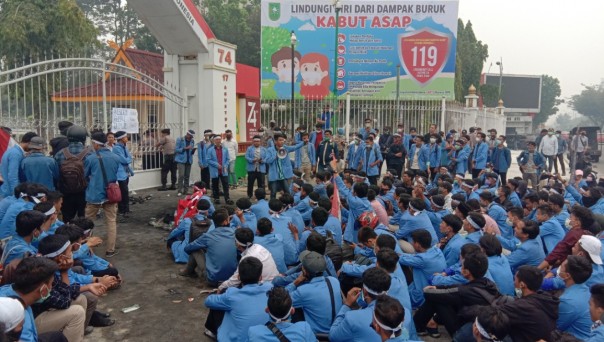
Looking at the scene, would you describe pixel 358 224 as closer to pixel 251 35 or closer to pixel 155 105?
pixel 155 105

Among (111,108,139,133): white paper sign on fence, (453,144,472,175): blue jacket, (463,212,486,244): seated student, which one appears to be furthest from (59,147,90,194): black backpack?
(453,144,472,175): blue jacket

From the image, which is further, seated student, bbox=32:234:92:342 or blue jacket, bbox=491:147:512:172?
blue jacket, bbox=491:147:512:172

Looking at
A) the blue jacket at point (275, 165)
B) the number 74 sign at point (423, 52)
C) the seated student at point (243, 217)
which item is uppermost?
the number 74 sign at point (423, 52)

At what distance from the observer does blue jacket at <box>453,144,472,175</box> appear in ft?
38.4

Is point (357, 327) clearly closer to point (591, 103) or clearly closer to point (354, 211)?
point (354, 211)

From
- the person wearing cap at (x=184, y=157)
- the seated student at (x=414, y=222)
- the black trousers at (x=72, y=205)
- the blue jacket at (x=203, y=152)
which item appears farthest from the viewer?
the person wearing cap at (x=184, y=157)

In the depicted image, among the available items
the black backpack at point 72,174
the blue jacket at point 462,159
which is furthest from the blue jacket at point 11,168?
the blue jacket at point 462,159

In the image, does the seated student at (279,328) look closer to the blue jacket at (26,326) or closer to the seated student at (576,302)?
the blue jacket at (26,326)

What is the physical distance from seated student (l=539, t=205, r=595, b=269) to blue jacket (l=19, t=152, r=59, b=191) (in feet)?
21.1

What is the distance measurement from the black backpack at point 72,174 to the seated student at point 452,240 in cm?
505

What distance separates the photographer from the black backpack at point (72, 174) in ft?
22.2

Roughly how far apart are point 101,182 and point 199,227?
1.79 meters

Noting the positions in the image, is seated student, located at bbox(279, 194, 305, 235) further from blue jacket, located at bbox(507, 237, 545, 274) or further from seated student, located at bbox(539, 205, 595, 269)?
seated student, located at bbox(539, 205, 595, 269)

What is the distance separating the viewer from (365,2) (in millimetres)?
18953
